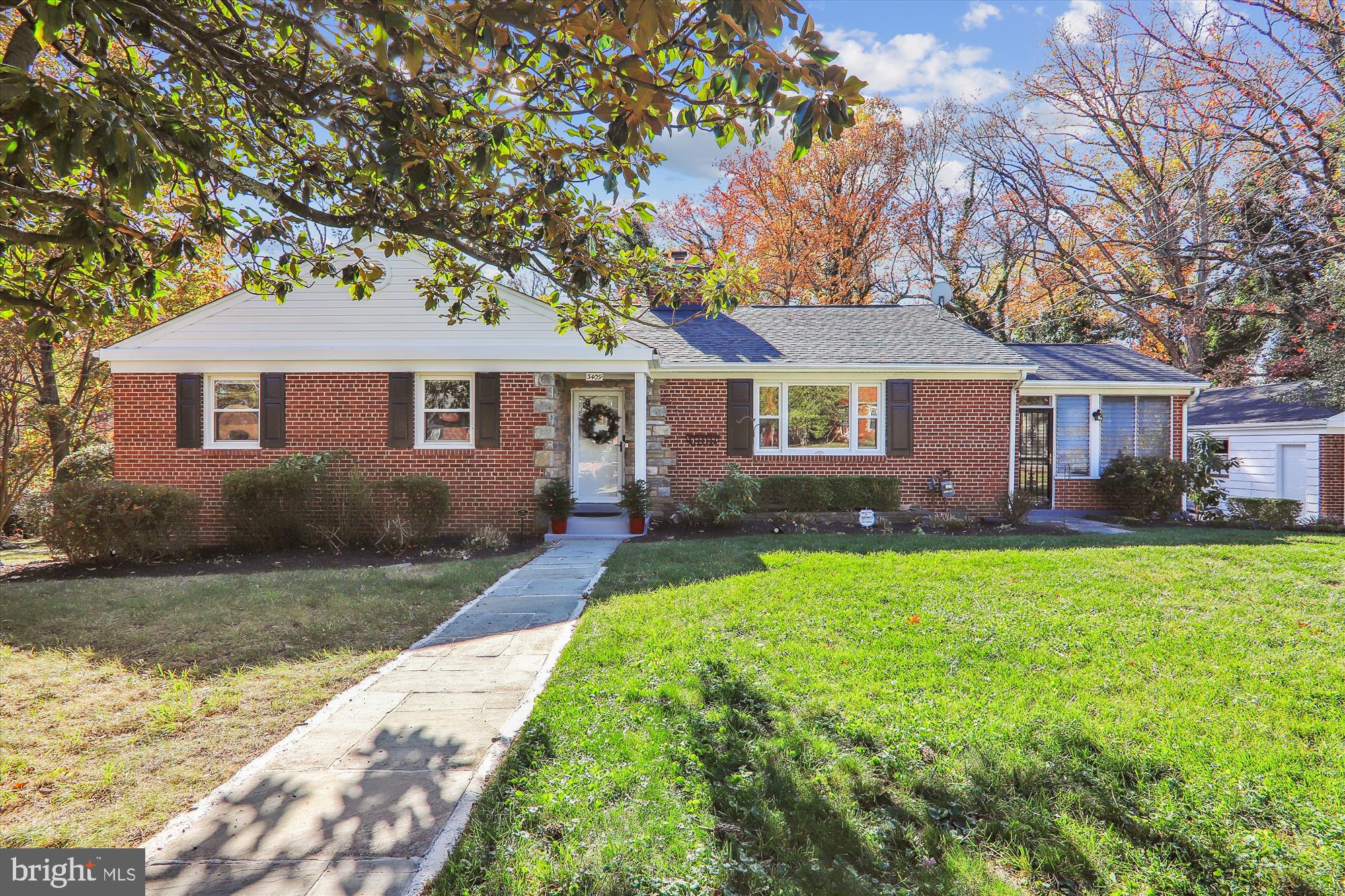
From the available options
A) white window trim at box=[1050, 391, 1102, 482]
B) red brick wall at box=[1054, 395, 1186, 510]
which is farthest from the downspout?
white window trim at box=[1050, 391, 1102, 482]

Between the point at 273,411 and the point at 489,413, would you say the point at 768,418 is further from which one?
the point at 273,411

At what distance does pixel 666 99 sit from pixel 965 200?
25.7m

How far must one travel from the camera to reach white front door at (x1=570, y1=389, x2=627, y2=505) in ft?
41.5

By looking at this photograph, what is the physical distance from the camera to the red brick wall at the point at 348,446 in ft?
36.2

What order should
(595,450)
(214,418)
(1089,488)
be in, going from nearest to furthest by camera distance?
(214,418) < (595,450) < (1089,488)

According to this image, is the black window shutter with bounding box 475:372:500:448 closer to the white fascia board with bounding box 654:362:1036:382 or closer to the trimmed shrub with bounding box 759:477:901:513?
the white fascia board with bounding box 654:362:1036:382

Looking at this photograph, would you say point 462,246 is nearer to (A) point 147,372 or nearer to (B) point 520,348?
(B) point 520,348

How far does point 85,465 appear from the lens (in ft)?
41.1

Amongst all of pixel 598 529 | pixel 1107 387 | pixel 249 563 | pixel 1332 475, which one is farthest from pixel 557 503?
pixel 1332 475

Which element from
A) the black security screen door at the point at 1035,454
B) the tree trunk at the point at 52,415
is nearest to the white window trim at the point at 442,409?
the tree trunk at the point at 52,415

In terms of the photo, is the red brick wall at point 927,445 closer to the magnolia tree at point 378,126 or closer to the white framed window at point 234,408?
the magnolia tree at point 378,126

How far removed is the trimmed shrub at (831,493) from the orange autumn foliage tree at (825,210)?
43.5 ft

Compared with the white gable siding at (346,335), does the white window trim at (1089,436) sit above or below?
below

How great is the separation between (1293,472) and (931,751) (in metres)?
17.4
